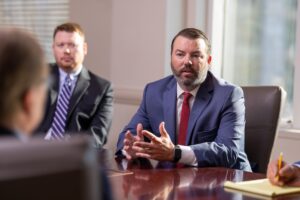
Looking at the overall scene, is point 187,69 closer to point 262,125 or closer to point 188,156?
point 262,125

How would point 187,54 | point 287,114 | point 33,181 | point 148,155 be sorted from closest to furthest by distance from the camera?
point 33,181 → point 148,155 → point 187,54 → point 287,114

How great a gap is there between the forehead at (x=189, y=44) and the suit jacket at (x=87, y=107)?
2.23 feet

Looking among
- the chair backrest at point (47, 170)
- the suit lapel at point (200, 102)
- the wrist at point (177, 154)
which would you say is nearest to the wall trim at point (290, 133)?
the suit lapel at point (200, 102)

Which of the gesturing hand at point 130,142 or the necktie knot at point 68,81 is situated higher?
the necktie knot at point 68,81

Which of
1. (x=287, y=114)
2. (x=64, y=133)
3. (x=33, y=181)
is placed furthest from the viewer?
(x=287, y=114)

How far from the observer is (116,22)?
4.46 meters

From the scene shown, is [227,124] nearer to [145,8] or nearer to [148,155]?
[148,155]

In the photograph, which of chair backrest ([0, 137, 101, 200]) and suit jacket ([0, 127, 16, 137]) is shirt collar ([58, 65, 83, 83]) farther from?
chair backrest ([0, 137, 101, 200])

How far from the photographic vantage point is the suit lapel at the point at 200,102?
2.88m

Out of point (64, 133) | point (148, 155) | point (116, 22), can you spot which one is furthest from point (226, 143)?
point (116, 22)

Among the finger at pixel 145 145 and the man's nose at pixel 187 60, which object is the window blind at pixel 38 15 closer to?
the man's nose at pixel 187 60

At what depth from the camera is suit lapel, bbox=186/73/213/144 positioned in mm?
2881

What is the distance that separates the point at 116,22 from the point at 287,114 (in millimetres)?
1420

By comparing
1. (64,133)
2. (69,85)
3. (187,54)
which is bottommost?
(64,133)
